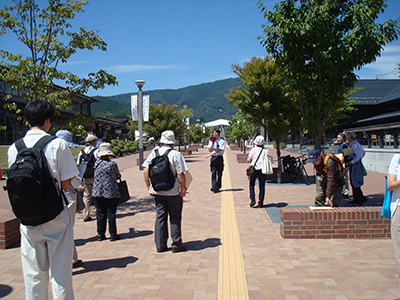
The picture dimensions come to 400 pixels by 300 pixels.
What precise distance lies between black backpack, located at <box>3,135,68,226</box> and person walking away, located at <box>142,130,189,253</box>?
2.15 meters

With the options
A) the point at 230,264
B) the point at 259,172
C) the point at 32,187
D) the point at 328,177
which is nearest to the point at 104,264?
the point at 230,264

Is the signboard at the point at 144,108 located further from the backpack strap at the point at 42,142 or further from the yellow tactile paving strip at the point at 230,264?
the backpack strap at the point at 42,142

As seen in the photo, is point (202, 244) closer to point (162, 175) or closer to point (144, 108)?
point (162, 175)

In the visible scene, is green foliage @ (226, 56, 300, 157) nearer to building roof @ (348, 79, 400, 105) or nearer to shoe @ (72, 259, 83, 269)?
shoe @ (72, 259, 83, 269)

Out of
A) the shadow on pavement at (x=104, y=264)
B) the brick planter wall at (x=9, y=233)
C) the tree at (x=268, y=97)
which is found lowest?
the shadow on pavement at (x=104, y=264)

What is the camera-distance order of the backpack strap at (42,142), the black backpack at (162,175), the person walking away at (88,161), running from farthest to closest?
the person walking away at (88,161) → the black backpack at (162,175) → the backpack strap at (42,142)

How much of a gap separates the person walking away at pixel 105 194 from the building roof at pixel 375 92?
1537 inches

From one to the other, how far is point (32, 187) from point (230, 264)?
2.73m

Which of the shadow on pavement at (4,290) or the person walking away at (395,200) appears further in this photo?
the shadow on pavement at (4,290)

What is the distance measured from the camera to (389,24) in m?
6.55

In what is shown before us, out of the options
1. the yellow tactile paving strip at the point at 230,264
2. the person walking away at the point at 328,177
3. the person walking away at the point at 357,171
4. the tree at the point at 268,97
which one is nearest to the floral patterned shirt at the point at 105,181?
the yellow tactile paving strip at the point at 230,264

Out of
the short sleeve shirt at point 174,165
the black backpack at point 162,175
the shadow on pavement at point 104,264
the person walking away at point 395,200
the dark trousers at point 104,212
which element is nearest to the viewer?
the person walking away at point 395,200

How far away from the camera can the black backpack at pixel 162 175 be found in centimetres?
445

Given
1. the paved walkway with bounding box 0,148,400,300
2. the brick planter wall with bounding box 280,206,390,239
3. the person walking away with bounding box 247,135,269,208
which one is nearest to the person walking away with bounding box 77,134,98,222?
the paved walkway with bounding box 0,148,400,300
